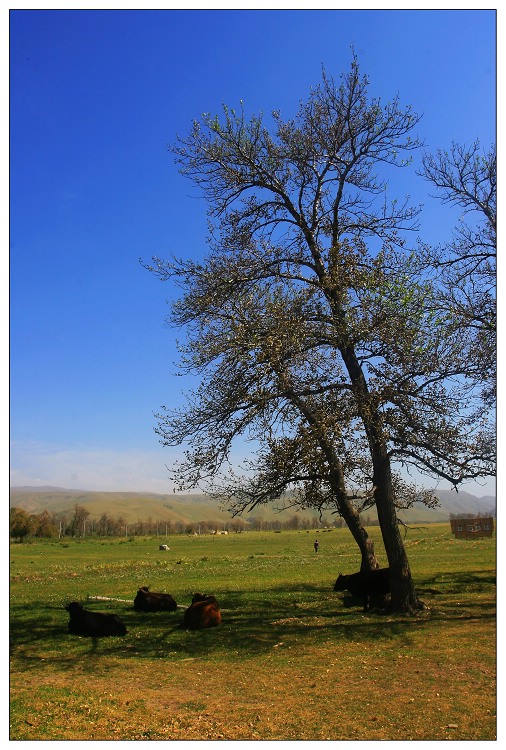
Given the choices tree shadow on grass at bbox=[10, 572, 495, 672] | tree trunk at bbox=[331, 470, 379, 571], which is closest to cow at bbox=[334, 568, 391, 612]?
tree shadow on grass at bbox=[10, 572, 495, 672]

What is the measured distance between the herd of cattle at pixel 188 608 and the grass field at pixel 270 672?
39 cm

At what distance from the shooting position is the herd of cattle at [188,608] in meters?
14.5

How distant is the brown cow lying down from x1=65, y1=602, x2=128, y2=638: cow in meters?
1.71

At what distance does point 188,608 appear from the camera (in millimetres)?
15570

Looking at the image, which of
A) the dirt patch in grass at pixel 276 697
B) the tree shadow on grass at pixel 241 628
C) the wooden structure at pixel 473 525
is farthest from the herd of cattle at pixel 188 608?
the wooden structure at pixel 473 525

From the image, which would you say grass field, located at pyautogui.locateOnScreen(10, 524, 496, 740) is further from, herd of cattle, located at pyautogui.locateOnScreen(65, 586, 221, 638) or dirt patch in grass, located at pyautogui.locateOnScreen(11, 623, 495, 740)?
herd of cattle, located at pyautogui.locateOnScreen(65, 586, 221, 638)

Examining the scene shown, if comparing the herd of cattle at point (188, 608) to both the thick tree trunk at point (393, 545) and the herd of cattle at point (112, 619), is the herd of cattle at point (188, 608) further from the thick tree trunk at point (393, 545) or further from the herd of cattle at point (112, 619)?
the thick tree trunk at point (393, 545)

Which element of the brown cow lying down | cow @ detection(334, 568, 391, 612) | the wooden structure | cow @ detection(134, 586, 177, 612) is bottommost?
cow @ detection(134, 586, 177, 612)

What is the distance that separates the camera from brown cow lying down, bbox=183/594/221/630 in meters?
15.2

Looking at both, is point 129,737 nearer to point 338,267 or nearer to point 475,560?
point 338,267

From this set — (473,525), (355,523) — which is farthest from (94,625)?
(473,525)

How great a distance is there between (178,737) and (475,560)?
25061 mm

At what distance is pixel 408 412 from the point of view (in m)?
14.7

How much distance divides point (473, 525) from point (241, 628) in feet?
31.4
